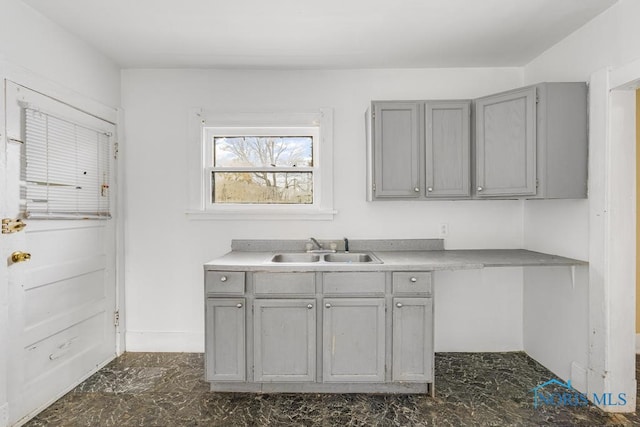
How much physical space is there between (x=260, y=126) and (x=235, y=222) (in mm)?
889

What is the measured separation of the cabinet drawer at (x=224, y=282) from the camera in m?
2.27

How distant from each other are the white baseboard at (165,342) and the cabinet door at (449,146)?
2417 mm

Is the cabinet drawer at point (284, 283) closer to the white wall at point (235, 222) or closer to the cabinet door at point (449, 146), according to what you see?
the white wall at point (235, 222)

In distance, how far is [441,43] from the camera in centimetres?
253

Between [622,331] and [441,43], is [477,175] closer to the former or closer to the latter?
[441,43]

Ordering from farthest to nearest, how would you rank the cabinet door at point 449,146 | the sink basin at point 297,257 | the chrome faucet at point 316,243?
1. the chrome faucet at point 316,243
2. the sink basin at point 297,257
3. the cabinet door at point 449,146

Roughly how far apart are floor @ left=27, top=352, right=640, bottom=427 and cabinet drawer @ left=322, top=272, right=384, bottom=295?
0.75m

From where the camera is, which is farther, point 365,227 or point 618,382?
point 365,227

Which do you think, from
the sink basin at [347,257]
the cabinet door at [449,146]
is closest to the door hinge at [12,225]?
the sink basin at [347,257]

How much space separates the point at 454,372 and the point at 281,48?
2865mm

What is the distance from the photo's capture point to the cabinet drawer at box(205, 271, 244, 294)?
7.45 ft

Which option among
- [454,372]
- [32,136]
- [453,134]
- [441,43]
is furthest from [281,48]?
[454,372]

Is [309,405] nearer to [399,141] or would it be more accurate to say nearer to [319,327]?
[319,327]

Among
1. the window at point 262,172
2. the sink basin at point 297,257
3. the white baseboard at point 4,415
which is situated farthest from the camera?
the window at point 262,172
